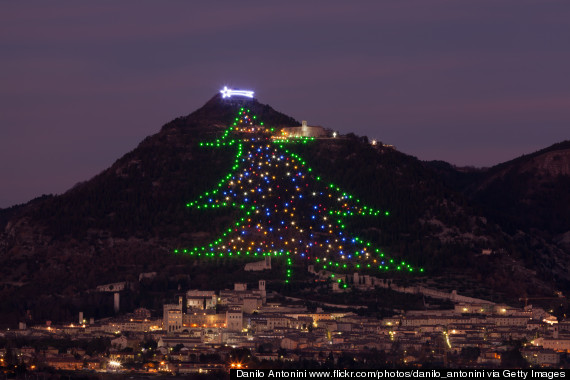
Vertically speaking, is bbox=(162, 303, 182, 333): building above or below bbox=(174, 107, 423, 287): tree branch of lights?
below

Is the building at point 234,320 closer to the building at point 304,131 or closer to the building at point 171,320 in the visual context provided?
the building at point 171,320

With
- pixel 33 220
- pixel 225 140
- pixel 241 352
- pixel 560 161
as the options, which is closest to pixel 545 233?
pixel 560 161

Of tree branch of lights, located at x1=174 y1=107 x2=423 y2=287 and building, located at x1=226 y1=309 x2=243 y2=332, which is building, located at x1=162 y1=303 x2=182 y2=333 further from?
tree branch of lights, located at x1=174 y1=107 x2=423 y2=287

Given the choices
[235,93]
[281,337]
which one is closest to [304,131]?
[235,93]

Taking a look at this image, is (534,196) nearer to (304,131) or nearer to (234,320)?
(304,131)

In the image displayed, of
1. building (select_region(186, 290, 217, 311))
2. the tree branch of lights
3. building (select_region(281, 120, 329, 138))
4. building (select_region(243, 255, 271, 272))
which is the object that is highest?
building (select_region(281, 120, 329, 138))

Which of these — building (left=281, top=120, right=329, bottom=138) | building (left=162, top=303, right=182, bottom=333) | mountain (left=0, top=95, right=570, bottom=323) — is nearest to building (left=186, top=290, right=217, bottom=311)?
building (left=162, top=303, right=182, bottom=333)
